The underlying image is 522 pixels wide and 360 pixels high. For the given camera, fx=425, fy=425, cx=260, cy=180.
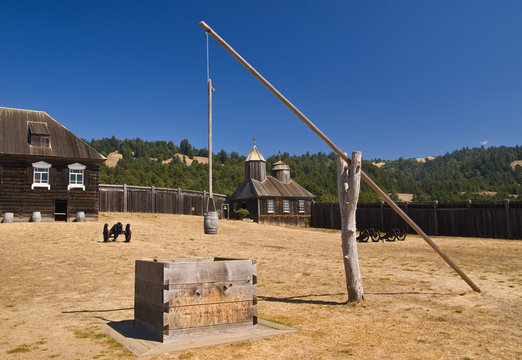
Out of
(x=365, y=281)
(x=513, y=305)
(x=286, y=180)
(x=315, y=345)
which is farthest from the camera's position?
(x=286, y=180)

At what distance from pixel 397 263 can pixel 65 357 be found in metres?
12.0

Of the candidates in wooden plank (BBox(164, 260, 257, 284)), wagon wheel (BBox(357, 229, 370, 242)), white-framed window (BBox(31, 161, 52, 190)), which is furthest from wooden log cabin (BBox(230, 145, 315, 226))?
wooden plank (BBox(164, 260, 257, 284))

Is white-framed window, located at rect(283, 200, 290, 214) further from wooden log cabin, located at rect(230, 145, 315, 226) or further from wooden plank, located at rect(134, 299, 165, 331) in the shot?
wooden plank, located at rect(134, 299, 165, 331)

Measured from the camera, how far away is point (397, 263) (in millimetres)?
15047

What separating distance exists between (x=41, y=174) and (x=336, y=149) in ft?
80.5

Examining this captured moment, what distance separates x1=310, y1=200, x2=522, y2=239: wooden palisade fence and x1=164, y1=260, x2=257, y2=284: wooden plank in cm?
2411

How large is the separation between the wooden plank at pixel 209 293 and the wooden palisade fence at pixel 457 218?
2414cm

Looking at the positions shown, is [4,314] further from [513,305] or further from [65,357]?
[513,305]

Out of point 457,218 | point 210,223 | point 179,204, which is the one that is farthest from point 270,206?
point 210,223

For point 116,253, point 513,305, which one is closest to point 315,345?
point 513,305

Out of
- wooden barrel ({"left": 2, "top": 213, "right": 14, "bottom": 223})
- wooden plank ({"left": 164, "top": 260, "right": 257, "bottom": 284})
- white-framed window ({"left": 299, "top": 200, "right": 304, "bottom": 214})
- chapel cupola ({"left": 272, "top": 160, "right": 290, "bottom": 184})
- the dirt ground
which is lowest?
the dirt ground

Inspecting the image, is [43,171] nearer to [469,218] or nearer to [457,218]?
[457,218]

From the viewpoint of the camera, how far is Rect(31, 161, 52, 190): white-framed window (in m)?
27.4

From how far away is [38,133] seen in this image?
28.2 metres
